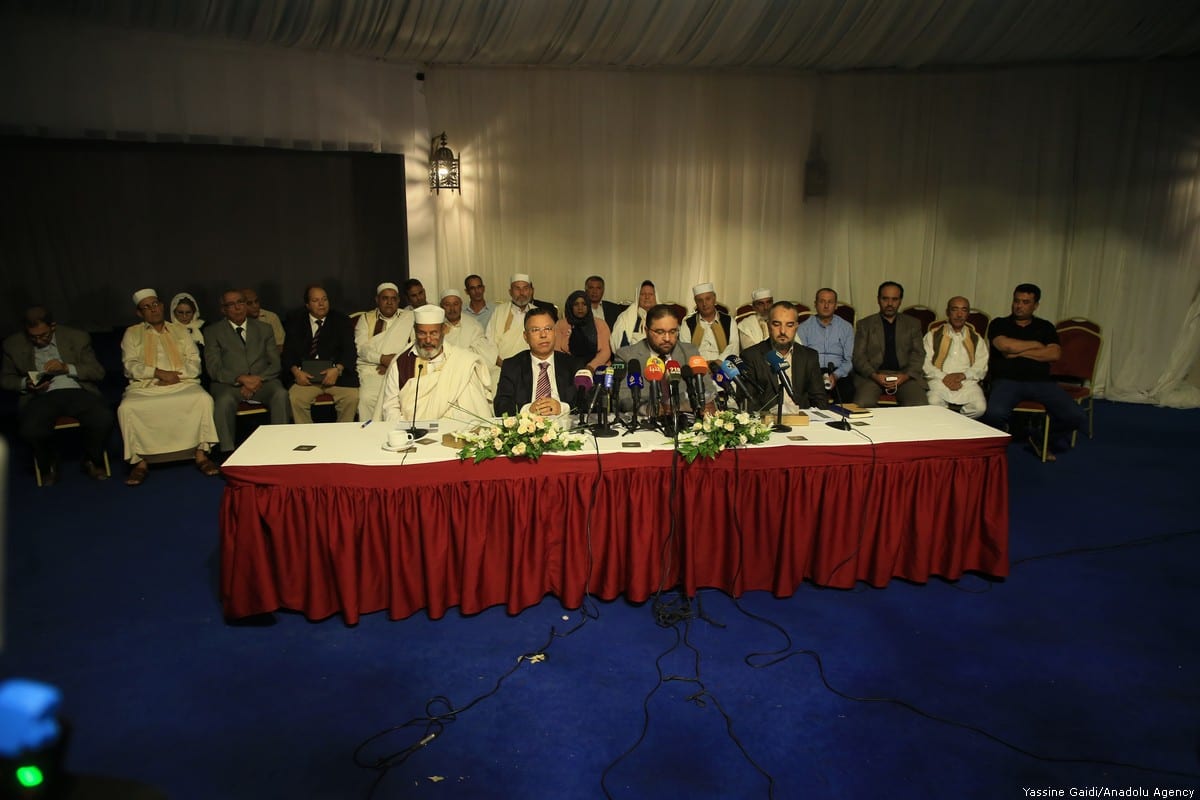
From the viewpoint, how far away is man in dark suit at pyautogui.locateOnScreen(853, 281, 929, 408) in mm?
6109

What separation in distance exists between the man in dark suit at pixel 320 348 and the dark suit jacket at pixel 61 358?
4.46ft

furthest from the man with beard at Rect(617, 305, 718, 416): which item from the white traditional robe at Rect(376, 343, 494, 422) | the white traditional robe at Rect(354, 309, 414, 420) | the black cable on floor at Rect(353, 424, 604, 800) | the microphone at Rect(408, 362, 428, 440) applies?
the white traditional robe at Rect(354, 309, 414, 420)

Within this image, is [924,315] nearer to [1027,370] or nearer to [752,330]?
[1027,370]

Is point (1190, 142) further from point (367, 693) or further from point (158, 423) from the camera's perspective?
point (158, 423)

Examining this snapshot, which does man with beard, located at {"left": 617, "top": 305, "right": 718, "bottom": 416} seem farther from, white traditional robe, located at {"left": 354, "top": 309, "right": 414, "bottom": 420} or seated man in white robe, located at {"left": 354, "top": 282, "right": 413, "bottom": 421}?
seated man in white robe, located at {"left": 354, "top": 282, "right": 413, "bottom": 421}

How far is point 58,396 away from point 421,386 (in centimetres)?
307

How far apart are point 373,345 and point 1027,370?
5090 mm

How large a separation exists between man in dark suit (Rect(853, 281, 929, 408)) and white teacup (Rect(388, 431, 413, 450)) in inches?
150

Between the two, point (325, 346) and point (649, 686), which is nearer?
point (649, 686)

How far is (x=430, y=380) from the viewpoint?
4.36 m

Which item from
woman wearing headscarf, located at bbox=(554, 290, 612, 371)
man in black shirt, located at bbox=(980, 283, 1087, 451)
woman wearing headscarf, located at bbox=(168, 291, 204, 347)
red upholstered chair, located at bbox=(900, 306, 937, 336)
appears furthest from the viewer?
red upholstered chair, located at bbox=(900, 306, 937, 336)

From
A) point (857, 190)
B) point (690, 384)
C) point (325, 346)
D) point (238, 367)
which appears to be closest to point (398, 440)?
point (690, 384)

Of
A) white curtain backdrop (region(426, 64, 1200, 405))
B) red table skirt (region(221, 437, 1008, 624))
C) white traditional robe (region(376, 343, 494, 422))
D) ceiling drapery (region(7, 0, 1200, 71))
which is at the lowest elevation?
red table skirt (region(221, 437, 1008, 624))

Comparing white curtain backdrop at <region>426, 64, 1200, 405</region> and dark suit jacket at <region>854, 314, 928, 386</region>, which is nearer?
dark suit jacket at <region>854, 314, 928, 386</region>
